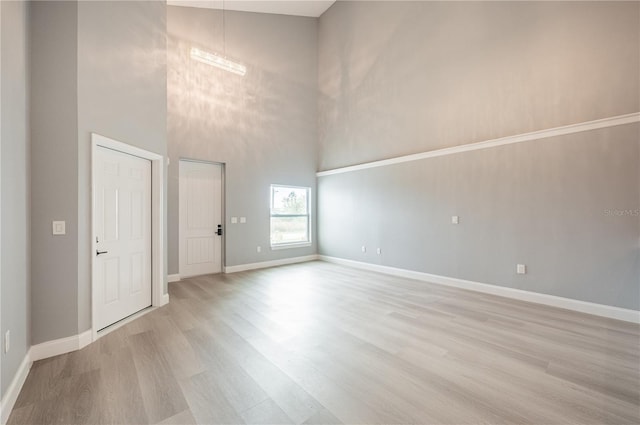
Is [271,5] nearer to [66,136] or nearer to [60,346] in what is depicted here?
[66,136]

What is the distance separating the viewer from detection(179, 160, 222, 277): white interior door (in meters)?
5.43

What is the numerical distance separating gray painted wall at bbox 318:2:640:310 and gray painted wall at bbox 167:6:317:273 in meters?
1.12

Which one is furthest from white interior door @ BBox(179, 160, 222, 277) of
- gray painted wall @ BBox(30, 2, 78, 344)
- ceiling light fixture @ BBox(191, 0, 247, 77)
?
gray painted wall @ BBox(30, 2, 78, 344)

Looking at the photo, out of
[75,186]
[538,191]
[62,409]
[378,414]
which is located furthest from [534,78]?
[62,409]

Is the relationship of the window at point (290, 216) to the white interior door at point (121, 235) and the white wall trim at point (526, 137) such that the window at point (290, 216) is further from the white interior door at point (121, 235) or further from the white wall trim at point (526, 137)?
the white interior door at point (121, 235)

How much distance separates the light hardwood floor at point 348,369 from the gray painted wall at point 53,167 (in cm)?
45

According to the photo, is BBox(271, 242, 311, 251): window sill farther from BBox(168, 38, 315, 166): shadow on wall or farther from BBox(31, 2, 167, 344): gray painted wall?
BBox(31, 2, 167, 344): gray painted wall

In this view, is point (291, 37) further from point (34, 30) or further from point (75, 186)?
point (75, 186)

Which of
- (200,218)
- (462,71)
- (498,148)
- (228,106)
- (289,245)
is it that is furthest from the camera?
(289,245)

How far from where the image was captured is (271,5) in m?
6.25

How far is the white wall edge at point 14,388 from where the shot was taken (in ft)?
5.52

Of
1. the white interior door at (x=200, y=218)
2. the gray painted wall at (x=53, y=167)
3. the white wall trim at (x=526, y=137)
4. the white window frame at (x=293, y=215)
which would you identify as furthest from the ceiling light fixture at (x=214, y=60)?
the white wall trim at (x=526, y=137)

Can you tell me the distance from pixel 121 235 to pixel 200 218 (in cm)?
244

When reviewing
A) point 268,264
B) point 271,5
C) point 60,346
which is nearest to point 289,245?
point 268,264
